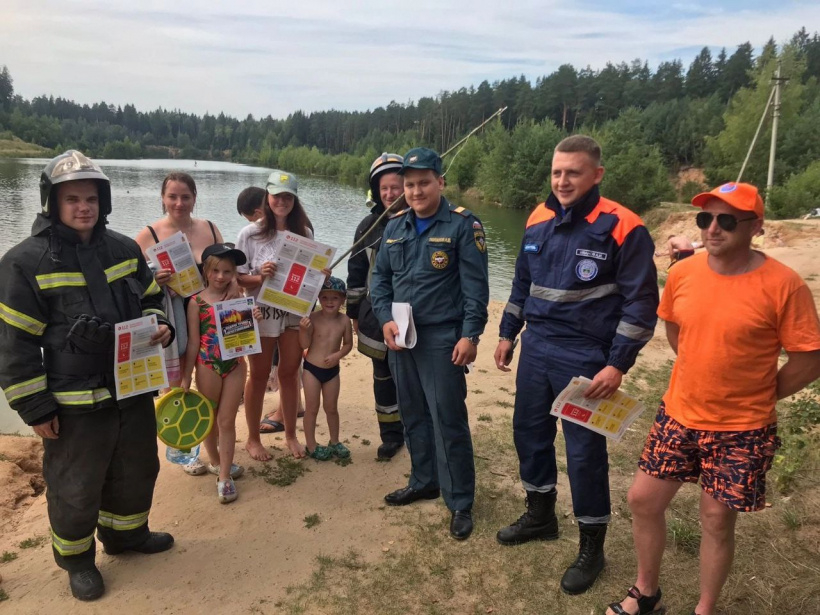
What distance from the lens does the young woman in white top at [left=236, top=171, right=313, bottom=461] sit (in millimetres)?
4137

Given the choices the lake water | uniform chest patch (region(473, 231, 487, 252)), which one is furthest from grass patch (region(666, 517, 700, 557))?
the lake water

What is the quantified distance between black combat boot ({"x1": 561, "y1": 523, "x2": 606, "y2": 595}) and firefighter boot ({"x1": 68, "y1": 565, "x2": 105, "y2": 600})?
2.60 m

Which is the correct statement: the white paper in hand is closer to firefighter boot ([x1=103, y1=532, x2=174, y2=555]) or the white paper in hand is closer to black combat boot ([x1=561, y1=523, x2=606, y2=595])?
black combat boot ([x1=561, y1=523, x2=606, y2=595])

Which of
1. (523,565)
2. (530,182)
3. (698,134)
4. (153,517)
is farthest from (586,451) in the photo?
(698,134)

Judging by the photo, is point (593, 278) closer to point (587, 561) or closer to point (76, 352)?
point (587, 561)

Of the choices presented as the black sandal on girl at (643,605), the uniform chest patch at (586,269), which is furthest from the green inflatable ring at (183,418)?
the black sandal on girl at (643,605)

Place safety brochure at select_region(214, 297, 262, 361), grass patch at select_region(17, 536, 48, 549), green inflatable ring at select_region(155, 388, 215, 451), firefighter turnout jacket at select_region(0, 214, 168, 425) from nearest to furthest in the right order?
firefighter turnout jacket at select_region(0, 214, 168, 425)
grass patch at select_region(17, 536, 48, 549)
green inflatable ring at select_region(155, 388, 215, 451)
safety brochure at select_region(214, 297, 262, 361)

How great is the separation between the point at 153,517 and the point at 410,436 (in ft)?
6.17

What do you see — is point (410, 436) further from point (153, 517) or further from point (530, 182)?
point (530, 182)

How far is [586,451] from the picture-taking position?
117 inches

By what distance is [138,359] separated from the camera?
9.92 feet

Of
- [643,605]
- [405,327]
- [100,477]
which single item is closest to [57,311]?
[100,477]

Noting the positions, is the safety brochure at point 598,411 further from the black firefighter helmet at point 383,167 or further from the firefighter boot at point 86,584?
the firefighter boot at point 86,584

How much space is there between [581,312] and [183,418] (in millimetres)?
2675
